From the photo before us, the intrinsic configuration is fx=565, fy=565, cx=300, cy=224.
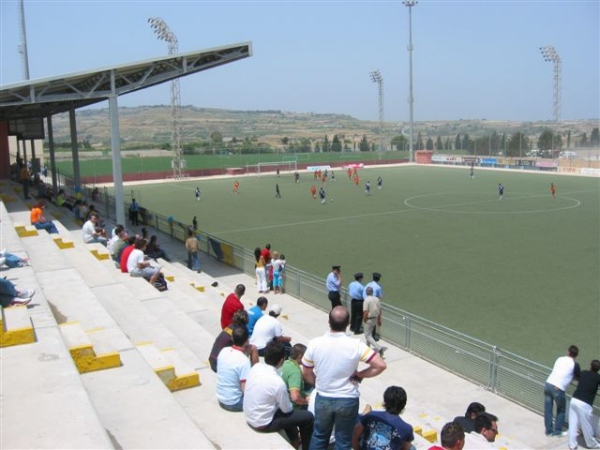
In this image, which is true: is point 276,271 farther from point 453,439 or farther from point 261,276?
point 453,439

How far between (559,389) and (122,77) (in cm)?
2193

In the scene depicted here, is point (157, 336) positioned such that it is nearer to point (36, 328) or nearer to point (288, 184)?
point (36, 328)

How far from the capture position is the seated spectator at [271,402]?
18.9 ft

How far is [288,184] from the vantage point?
6019 centimetres

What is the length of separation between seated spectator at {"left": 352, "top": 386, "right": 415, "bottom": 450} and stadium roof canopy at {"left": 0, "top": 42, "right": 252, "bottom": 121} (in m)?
20.4

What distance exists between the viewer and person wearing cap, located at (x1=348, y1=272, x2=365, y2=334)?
13.5 m

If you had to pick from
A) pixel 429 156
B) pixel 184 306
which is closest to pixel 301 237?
pixel 184 306

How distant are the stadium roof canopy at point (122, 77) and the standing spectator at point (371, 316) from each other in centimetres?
1527

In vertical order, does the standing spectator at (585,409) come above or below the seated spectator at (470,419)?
below

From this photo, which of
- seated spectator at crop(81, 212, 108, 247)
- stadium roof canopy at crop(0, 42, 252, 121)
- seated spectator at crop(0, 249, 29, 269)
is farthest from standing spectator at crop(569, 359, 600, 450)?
stadium roof canopy at crop(0, 42, 252, 121)

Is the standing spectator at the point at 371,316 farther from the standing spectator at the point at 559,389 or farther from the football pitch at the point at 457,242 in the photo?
the standing spectator at the point at 559,389

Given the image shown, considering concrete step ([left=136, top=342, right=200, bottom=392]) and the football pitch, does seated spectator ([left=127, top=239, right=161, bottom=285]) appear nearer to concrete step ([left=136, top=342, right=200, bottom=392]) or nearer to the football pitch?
concrete step ([left=136, top=342, right=200, bottom=392])

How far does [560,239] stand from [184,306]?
20205mm

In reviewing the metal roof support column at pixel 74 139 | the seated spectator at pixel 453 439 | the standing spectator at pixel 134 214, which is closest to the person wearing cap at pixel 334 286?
the seated spectator at pixel 453 439
